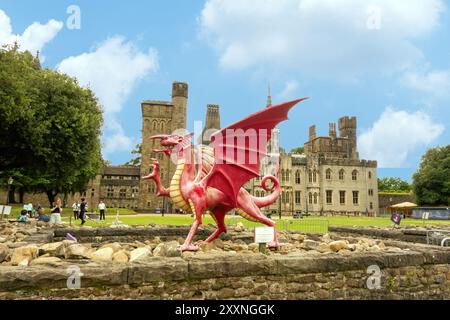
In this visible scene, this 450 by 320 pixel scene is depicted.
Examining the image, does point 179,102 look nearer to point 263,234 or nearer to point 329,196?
point 329,196

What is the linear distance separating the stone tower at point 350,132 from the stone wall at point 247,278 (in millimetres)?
70247

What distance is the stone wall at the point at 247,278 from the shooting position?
4016 mm

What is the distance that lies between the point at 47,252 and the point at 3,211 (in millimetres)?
13260

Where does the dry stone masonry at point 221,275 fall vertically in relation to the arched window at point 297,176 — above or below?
below

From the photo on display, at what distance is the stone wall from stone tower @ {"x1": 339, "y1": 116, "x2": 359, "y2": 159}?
70.2 m

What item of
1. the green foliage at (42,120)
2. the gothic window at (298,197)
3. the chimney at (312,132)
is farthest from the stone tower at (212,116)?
the green foliage at (42,120)

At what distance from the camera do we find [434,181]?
45688mm

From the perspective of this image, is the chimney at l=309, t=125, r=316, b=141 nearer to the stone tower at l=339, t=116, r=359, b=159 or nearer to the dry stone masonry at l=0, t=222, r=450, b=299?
the stone tower at l=339, t=116, r=359, b=159

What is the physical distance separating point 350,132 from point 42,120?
66.3 m

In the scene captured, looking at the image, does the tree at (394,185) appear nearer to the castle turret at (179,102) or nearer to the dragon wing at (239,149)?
the castle turret at (179,102)
